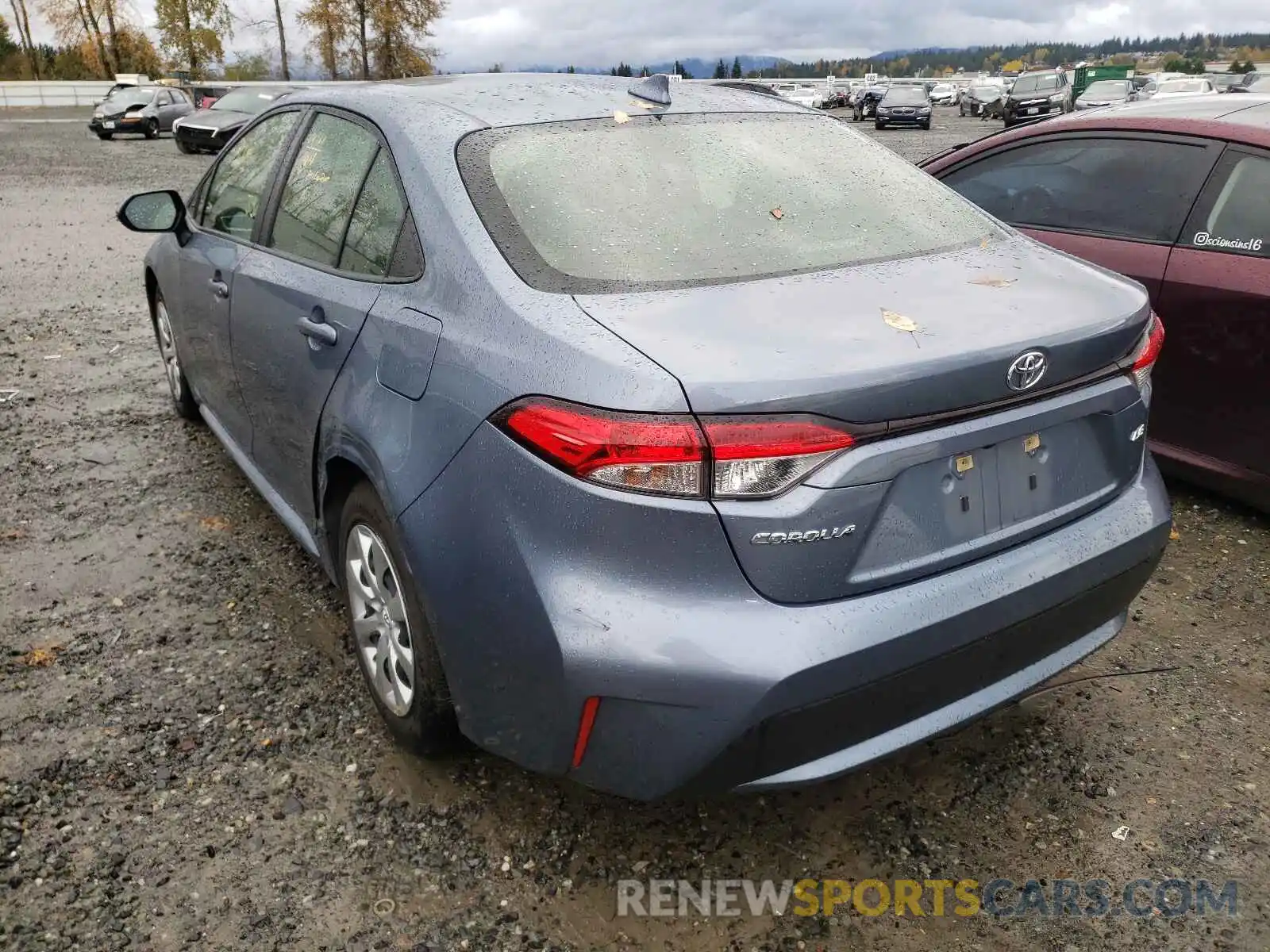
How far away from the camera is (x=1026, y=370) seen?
207 cm

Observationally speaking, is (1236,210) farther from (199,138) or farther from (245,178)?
(199,138)

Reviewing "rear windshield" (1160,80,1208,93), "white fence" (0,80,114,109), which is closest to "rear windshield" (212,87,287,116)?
"rear windshield" (1160,80,1208,93)

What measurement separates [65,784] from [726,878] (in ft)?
5.61

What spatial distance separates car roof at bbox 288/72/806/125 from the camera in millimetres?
2754

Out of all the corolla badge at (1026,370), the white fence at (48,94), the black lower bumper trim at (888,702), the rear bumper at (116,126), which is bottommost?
the white fence at (48,94)

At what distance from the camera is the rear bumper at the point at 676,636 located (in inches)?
74.5

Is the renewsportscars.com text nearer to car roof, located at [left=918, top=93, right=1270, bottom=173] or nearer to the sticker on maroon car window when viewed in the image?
the sticker on maroon car window

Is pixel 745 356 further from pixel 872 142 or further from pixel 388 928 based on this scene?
pixel 872 142

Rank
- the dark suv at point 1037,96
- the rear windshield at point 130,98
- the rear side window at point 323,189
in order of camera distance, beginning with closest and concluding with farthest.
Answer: the rear side window at point 323,189
the rear windshield at point 130,98
the dark suv at point 1037,96

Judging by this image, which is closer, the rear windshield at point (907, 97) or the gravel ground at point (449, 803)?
the gravel ground at point (449, 803)

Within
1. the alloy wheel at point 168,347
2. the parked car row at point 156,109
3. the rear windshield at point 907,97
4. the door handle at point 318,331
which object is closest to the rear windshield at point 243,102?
the parked car row at point 156,109

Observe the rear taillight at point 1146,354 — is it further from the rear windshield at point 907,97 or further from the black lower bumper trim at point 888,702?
the rear windshield at point 907,97

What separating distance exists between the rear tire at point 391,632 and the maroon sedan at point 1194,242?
3055 millimetres

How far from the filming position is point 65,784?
2.69 m
